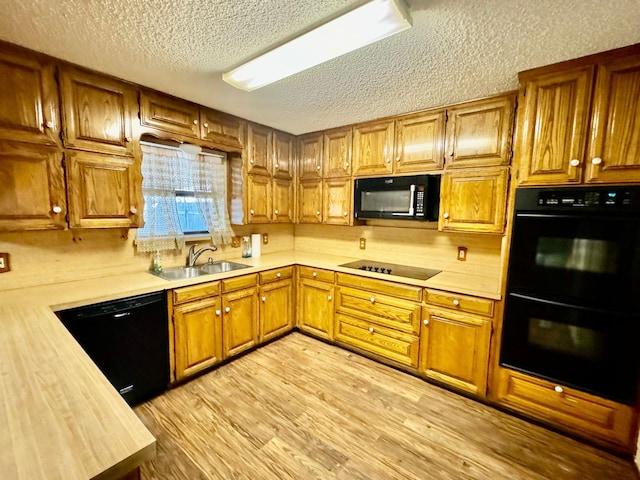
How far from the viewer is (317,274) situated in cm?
309

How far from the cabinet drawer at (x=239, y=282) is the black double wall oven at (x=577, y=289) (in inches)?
83.0

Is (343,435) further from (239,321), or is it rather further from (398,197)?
(398,197)

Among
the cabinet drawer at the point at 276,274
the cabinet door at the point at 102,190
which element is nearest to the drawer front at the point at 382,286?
the cabinet drawer at the point at 276,274

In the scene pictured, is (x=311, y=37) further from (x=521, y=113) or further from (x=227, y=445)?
(x=227, y=445)

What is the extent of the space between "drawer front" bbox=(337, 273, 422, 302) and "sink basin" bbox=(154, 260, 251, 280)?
1012 millimetres

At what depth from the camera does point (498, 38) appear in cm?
152

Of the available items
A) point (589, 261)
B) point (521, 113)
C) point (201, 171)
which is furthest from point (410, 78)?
point (201, 171)

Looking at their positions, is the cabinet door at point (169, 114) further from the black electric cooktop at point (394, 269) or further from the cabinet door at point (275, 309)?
the black electric cooktop at point (394, 269)

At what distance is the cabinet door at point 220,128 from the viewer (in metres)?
2.59

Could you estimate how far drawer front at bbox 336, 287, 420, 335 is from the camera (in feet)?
8.11

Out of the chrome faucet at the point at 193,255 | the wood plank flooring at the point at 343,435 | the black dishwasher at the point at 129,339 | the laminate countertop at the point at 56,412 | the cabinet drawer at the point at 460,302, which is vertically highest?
the chrome faucet at the point at 193,255

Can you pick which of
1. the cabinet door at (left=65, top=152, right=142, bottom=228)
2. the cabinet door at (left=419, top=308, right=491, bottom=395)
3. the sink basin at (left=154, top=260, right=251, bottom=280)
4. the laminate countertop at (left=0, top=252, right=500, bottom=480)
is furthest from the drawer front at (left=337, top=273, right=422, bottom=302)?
the laminate countertop at (left=0, top=252, right=500, bottom=480)

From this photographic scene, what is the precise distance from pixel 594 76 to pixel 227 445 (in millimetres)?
3117

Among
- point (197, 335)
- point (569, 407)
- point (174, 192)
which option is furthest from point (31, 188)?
point (569, 407)
